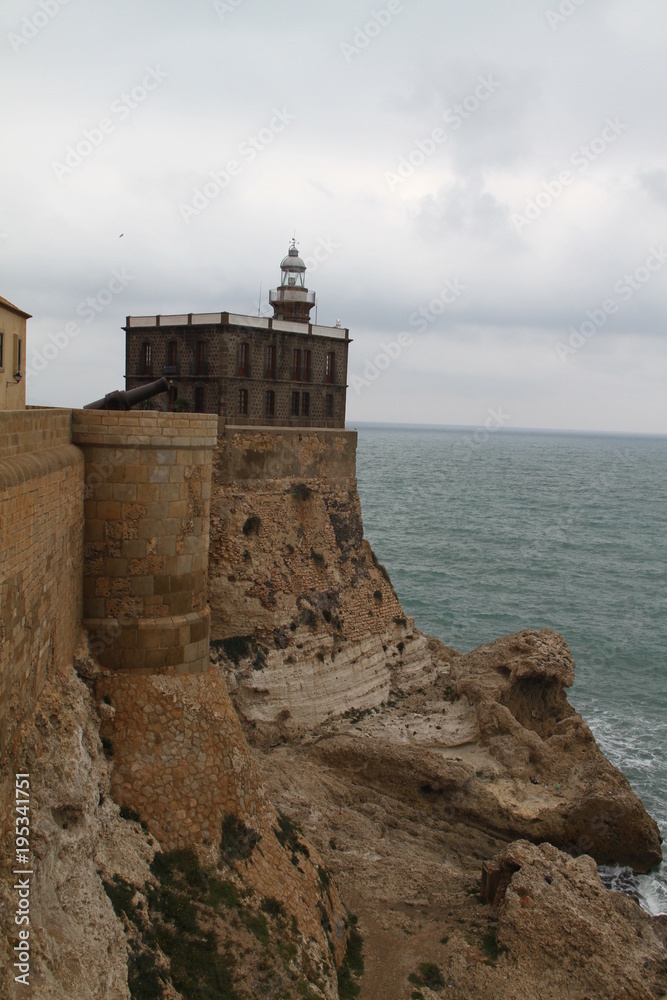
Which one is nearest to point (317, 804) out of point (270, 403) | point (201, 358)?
point (270, 403)

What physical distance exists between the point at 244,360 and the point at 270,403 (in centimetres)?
181

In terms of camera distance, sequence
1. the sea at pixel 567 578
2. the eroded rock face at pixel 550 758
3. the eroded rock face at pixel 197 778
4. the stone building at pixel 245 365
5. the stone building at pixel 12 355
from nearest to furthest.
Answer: the eroded rock face at pixel 197 778
the stone building at pixel 12 355
the eroded rock face at pixel 550 758
the stone building at pixel 245 365
the sea at pixel 567 578

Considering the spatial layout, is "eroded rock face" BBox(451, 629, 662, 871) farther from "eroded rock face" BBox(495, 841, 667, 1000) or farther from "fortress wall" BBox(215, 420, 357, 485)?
"fortress wall" BBox(215, 420, 357, 485)

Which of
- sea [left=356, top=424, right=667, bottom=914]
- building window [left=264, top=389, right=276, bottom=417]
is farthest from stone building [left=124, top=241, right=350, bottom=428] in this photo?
sea [left=356, top=424, right=667, bottom=914]

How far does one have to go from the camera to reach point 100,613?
14.8m

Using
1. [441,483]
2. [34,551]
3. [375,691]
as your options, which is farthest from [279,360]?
[441,483]

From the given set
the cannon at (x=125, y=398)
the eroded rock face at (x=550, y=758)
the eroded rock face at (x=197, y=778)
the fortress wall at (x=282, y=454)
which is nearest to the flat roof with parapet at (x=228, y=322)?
the fortress wall at (x=282, y=454)

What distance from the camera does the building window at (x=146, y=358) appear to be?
98.8 ft

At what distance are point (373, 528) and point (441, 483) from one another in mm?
49177

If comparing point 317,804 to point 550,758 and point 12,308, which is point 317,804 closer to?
point 550,758

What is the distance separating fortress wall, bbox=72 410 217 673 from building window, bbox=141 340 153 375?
15.7 meters

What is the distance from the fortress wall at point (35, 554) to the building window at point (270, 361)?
16.6m

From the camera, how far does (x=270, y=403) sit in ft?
99.1

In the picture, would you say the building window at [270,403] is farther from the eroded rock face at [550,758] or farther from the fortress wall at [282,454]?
the eroded rock face at [550,758]
